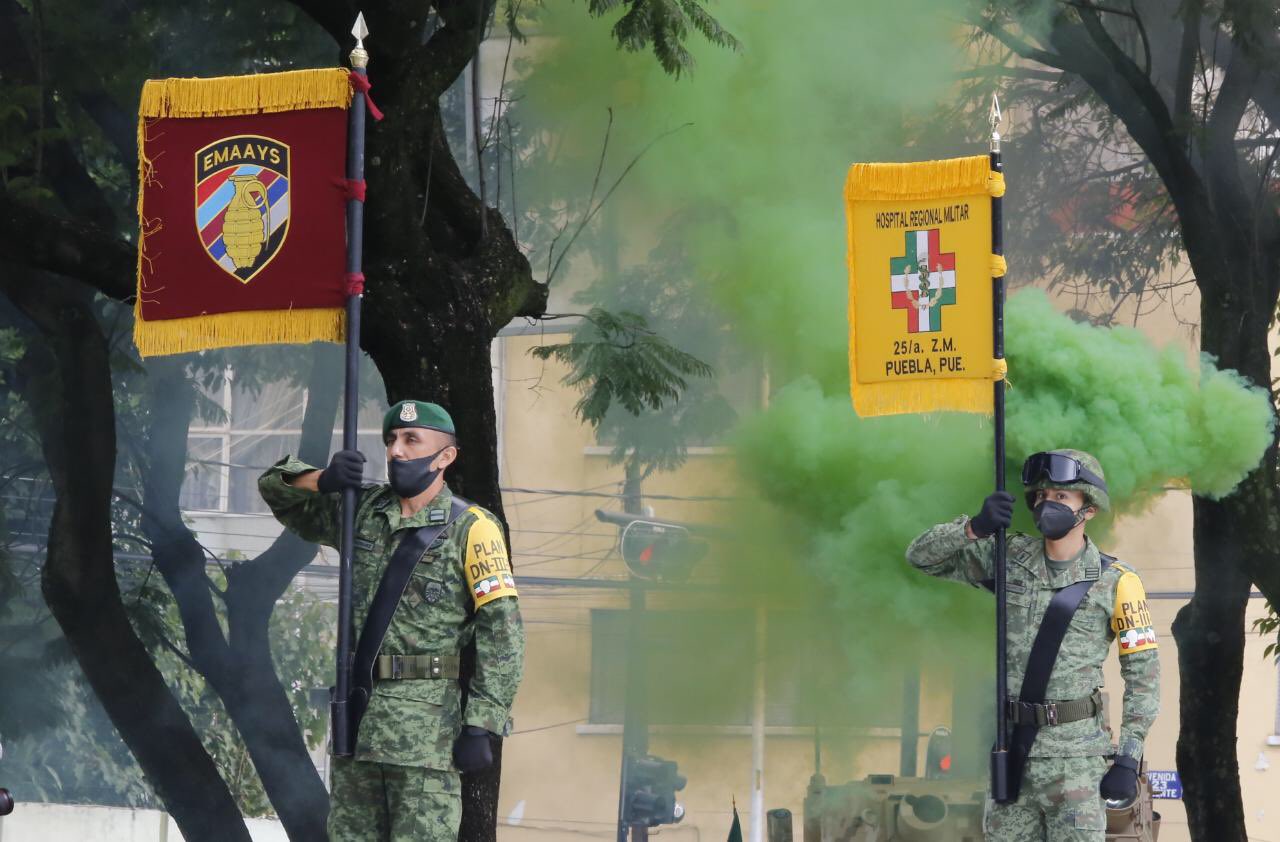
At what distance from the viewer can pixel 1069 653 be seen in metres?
5.89

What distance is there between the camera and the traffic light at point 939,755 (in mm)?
11477

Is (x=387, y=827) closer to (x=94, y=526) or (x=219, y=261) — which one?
(x=219, y=261)

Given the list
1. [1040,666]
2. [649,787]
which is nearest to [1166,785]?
[649,787]

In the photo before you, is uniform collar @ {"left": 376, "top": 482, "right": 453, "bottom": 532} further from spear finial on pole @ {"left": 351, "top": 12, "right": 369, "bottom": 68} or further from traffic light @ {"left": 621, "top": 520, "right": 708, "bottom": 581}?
traffic light @ {"left": 621, "top": 520, "right": 708, "bottom": 581}

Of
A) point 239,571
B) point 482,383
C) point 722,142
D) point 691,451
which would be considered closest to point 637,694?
point 691,451

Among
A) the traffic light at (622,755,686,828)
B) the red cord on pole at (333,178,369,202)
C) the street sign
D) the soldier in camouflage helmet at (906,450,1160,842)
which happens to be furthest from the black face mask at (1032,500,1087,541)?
the street sign

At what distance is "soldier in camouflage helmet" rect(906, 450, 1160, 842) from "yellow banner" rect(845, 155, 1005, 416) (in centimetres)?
61

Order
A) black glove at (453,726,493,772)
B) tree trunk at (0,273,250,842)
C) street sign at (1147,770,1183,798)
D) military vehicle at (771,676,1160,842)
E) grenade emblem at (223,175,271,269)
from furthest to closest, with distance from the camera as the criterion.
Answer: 1. street sign at (1147,770,1183,798)
2. tree trunk at (0,273,250,842)
3. military vehicle at (771,676,1160,842)
4. grenade emblem at (223,175,271,269)
5. black glove at (453,726,493,772)

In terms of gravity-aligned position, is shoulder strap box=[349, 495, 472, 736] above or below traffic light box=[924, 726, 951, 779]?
above

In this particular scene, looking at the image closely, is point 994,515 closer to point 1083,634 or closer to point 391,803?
point 1083,634

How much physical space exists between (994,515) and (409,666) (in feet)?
6.31

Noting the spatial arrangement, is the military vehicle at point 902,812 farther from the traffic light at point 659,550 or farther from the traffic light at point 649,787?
the traffic light at point 649,787

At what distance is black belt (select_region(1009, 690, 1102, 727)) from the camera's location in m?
5.85

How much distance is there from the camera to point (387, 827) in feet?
18.0
